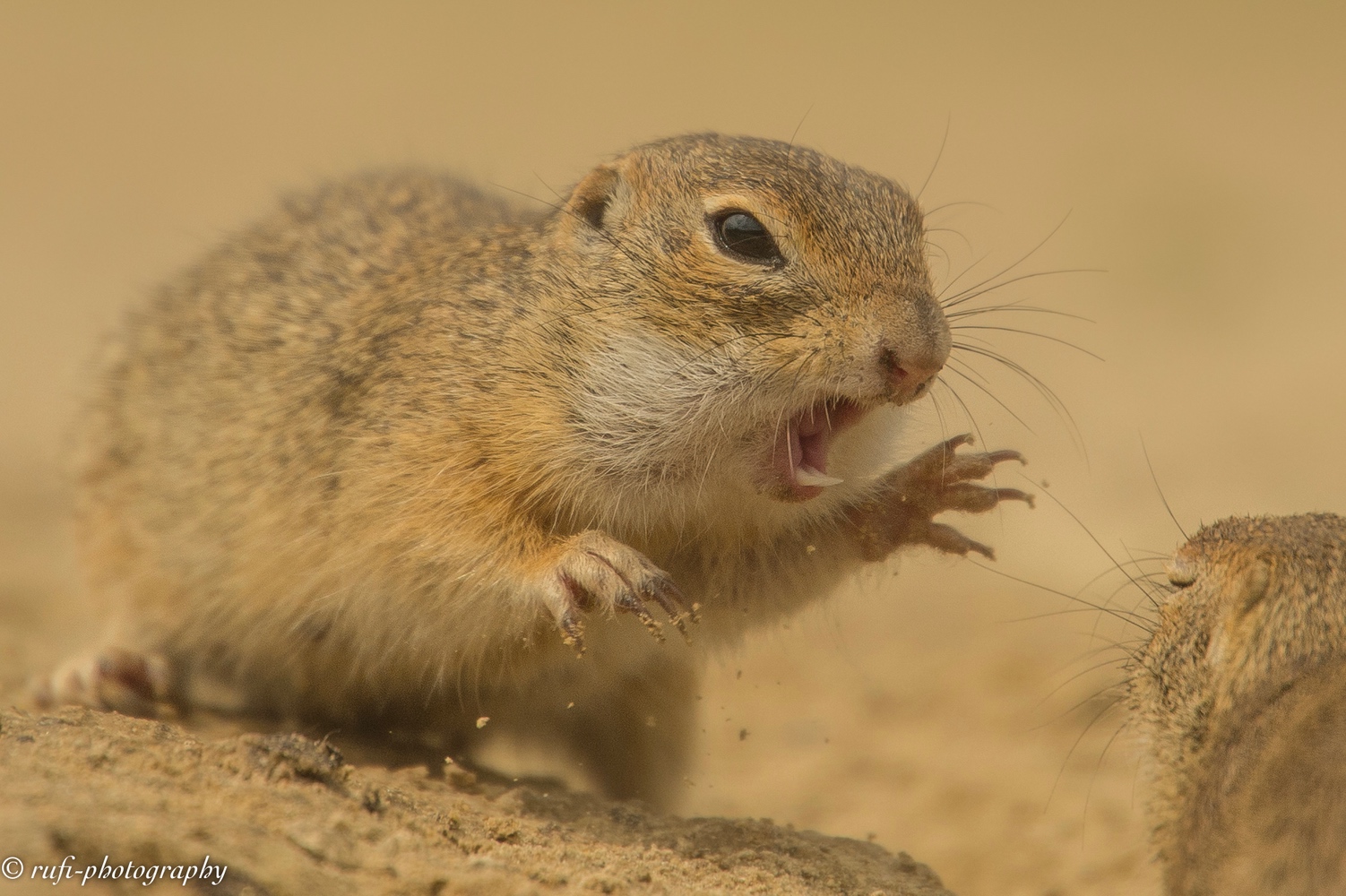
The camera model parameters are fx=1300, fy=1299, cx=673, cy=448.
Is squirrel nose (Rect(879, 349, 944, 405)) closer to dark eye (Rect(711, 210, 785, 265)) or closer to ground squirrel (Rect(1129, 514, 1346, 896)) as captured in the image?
dark eye (Rect(711, 210, 785, 265))

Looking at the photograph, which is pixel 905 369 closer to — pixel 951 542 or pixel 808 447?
pixel 808 447

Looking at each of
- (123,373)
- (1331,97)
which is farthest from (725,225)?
(1331,97)

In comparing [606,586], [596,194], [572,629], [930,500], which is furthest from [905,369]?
[596,194]

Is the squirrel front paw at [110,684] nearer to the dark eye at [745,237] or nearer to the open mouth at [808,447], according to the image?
the open mouth at [808,447]

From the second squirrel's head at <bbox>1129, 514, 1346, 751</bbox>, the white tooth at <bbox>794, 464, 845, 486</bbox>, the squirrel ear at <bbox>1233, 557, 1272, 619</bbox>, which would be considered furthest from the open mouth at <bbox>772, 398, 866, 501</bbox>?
the squirrel ear at <bbox>1233, 557, 1272, 619</bbox>

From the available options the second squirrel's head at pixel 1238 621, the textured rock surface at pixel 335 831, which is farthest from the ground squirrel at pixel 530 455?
the second squirrel's head at pixel 1238 621

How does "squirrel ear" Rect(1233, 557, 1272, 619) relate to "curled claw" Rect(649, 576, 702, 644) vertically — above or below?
above
